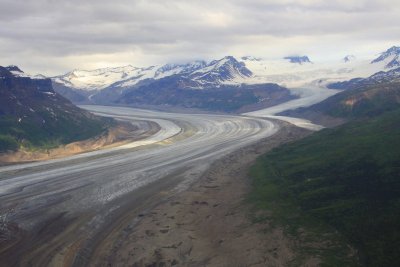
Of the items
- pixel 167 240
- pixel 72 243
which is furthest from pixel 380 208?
pixel 72 243

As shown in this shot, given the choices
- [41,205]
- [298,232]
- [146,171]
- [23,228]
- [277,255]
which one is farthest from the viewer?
[146,171]

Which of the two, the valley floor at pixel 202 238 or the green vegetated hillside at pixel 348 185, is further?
the valley floor at pixel 202 238

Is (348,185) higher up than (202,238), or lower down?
higher up

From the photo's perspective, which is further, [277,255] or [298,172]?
[298,172]

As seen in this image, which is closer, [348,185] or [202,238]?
[202,238]

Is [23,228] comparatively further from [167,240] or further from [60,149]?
[60,149]

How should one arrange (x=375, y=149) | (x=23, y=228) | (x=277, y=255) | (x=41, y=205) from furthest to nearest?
(x=375, y=149) → (x=41, y=205) → (x=23, y=228) → (x=277, y=255)

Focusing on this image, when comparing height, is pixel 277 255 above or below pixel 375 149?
below

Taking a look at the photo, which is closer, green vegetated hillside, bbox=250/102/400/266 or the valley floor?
green vegetated hillside, bbox=250/102/400/266
